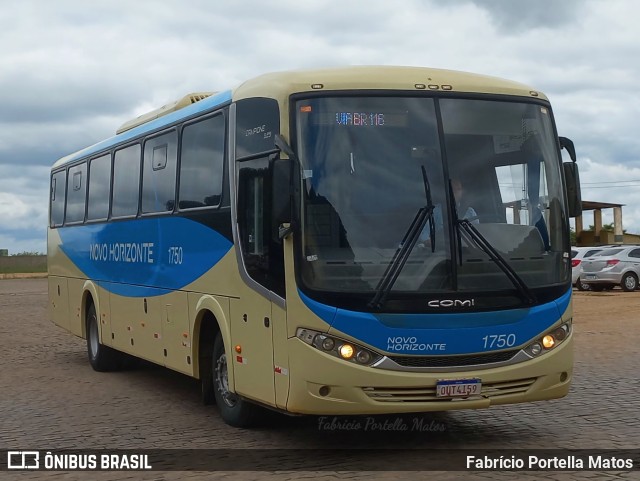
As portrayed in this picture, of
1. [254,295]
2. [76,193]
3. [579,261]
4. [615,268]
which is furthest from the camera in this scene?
[579,261]

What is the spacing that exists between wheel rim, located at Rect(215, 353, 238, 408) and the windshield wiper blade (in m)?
2.98

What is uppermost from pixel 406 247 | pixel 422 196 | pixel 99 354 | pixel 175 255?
pixel 422 196

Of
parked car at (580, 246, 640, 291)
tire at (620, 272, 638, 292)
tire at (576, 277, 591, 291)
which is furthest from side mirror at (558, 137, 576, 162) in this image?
tire at (576, 277, 591, 291)

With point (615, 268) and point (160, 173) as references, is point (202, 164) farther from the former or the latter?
point (615, 268)

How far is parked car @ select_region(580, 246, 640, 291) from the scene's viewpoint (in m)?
36.0

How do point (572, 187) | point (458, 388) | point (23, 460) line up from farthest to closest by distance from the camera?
1. point (572, 187)
2. point (23, 460)
3. point (458, 388)

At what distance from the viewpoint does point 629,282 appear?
119 ft

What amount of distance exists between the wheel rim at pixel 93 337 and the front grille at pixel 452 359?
28.8ft

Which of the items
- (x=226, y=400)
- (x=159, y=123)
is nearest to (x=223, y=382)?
(x=226, y=400)

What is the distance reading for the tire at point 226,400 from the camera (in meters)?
10.3

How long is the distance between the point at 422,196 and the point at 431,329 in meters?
1.11

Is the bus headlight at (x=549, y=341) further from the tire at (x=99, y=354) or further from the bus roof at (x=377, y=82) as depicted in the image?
the tire at (x=99, y=354)

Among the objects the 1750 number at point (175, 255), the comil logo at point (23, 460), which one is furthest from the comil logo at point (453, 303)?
the 1750 number at point (175, 255)

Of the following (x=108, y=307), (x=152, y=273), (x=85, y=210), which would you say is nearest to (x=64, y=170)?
(x=85, y=210)
